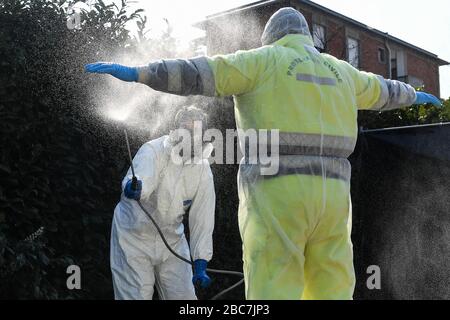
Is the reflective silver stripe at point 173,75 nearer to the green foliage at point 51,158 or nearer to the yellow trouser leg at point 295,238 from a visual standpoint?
the yellow trouser leg at point 295,238

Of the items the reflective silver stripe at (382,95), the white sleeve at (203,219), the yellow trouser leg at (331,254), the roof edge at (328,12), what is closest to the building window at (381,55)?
the roof edge at (328,12)

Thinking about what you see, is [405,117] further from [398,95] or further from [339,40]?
[339,40]

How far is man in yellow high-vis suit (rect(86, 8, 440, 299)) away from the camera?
9.27ft

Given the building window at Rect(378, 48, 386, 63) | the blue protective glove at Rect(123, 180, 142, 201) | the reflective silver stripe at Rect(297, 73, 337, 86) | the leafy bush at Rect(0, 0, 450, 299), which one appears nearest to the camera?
the reflective silver stripe at Rect(297, 73, 337, 86)

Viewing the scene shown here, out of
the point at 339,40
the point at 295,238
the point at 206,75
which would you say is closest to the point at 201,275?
the point at 295,238

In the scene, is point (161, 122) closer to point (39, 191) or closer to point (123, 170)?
point (123, 170)

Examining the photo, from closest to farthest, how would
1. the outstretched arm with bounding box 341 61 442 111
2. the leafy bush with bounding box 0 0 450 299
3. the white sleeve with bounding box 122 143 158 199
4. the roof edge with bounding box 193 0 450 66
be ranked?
the outstretched arm with bounding box 341 61 442 111 < the white sleeve with bounding box 122 143 158 199 < the leafy bush with bounding box 0 0 450 299 < the roof edge with bounding box 193 0 450 66

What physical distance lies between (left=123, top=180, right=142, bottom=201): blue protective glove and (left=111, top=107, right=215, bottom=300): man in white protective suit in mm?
106

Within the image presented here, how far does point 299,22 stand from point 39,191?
84.3 inches

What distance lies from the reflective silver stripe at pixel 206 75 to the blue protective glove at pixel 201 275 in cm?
129

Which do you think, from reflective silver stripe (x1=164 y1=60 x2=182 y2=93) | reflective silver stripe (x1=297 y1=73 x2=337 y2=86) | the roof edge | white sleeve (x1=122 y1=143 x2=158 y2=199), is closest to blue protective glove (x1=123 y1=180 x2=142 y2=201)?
white sleeve (x1=122 y1=143 x2=158 y2=199)

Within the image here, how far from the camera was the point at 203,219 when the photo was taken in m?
4.00

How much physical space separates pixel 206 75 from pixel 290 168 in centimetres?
53

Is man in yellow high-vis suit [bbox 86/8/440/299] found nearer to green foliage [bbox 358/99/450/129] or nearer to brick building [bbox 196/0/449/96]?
Answer: brick building [bbox 196/0/449/96]
